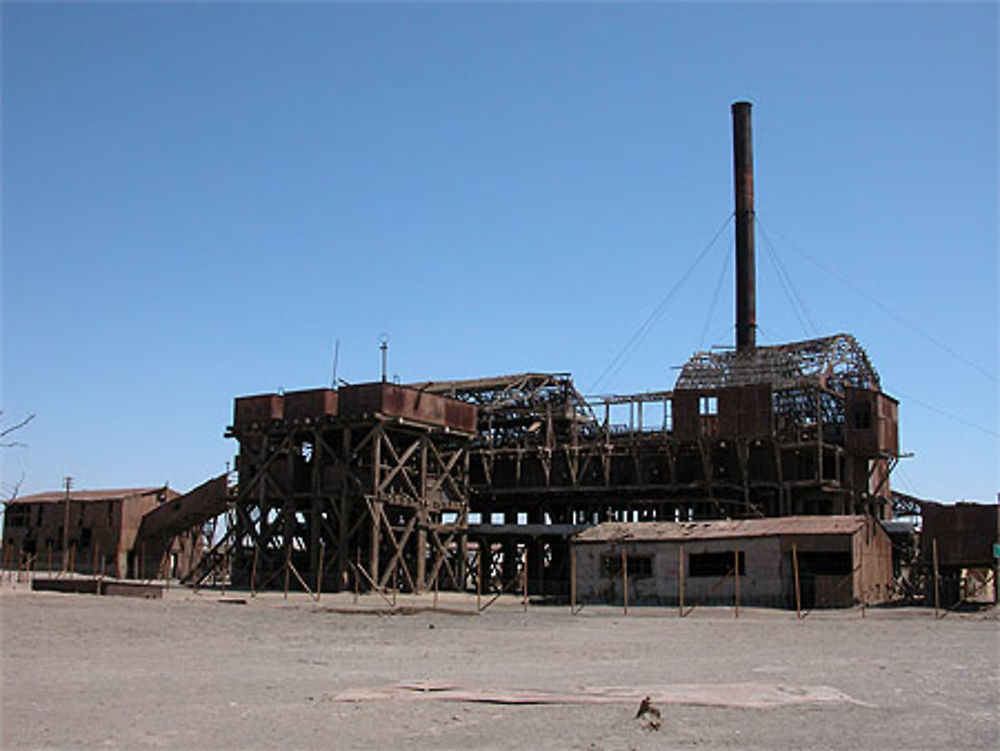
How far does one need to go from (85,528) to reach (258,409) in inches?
923

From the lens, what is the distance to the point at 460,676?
18.1 m

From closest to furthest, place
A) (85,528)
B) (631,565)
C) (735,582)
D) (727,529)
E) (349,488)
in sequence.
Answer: (735,582) < (727,529) < (631,565) < (349,488) < (85,528)

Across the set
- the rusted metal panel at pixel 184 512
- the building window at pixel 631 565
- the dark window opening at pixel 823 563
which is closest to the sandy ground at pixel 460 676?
the dark window opening at pixel 823 563

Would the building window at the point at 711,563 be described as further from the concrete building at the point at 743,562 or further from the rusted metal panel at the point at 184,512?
the rusted metal panel at the point at 184,512

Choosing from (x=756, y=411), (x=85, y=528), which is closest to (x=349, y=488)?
(x=756, y=411)

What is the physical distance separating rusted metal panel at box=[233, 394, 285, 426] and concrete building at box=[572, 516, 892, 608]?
17.0 m

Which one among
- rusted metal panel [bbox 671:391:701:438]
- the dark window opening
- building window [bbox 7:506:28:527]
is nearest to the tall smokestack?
rusted metal panel [bbox 671:391:701:438]

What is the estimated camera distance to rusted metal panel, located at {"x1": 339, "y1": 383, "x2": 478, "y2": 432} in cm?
5047

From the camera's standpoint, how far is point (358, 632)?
27.4 m

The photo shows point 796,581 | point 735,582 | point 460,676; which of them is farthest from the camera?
point 735,582

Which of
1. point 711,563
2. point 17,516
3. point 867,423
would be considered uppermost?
point 867,423

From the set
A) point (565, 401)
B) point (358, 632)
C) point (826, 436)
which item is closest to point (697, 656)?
point (358, 632)

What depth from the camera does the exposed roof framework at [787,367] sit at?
55219mm

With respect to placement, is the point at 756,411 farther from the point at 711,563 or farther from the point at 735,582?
the point at 735,582
